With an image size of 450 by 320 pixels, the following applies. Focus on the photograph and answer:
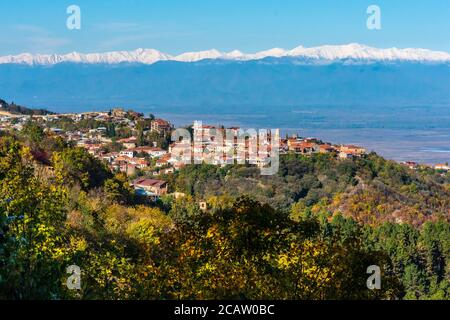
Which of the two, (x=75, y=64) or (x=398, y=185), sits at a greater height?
(x=75, y=64)

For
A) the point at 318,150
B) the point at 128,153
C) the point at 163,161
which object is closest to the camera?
the point at 163,161

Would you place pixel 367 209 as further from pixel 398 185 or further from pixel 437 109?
pixel 437 109

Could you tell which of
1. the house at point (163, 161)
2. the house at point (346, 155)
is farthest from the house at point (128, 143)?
the house at point (346, 155)

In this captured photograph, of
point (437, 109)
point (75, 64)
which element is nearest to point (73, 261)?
point (437, 109)

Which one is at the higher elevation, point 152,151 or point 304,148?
point 304,148

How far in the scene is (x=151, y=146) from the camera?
5191cm

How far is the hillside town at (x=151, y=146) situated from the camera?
4253cm

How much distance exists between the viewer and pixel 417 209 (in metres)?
32.3

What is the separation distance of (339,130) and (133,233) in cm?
8382

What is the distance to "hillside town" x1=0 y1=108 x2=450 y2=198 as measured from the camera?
1674 inches

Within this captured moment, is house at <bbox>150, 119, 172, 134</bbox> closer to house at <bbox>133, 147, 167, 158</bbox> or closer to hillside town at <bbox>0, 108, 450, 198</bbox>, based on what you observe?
hillside town at <bbox>0, 108, 450, 198</bbox>

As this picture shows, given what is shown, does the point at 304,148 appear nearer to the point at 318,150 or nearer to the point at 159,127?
the point at 318,150

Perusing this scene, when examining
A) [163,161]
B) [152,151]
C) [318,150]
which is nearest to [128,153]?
[152,151]

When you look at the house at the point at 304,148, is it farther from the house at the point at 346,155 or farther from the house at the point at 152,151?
the house at the point at 152,151
